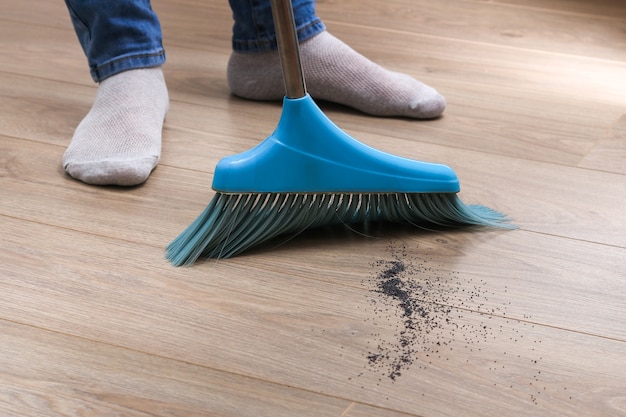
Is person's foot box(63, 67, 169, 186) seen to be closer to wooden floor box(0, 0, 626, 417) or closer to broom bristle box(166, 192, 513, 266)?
wooden floor box(0, 0, 626, 417)

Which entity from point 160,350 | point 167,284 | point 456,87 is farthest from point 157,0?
point 160,350

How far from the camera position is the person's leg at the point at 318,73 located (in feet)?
4.26

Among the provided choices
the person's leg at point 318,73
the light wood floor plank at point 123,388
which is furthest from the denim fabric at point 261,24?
the light wood floor plank at point 123,388

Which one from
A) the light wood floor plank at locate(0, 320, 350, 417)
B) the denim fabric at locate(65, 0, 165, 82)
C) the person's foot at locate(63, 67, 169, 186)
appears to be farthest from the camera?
the denim fabric at locate(65, 0, 165, 82)

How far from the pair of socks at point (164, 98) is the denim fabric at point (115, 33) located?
2 cm

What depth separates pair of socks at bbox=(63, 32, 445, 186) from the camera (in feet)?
3.54

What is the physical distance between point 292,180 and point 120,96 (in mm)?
419

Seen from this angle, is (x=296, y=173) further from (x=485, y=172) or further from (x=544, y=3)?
(x=544, y=3)

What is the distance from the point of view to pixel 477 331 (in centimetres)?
79

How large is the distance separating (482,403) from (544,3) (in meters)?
1.45

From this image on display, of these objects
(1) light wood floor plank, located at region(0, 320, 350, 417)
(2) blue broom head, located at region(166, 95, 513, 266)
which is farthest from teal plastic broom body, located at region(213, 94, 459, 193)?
(1) light wood floor plank, located at region(0, 320, 350, 417)

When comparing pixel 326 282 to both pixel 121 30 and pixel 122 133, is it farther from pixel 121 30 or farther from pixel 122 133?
pixel 121 30

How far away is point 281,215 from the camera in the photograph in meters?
0.92

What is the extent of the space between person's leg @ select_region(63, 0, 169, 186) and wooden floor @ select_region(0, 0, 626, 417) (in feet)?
0.11
